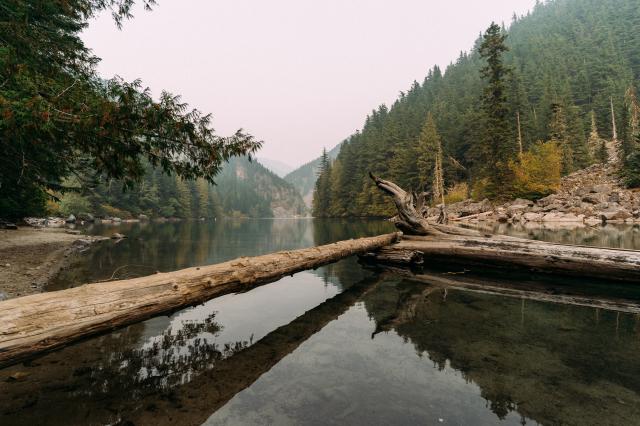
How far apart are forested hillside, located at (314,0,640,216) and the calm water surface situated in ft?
134

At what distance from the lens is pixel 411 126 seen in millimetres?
73938

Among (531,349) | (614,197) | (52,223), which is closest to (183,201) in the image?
(52,223)

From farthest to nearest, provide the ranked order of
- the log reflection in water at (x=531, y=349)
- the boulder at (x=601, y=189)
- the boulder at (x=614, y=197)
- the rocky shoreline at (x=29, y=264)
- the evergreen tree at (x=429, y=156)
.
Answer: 1. the evergreen tree at (x=429, y=156)
2. the boulder at (x=601, y=189)
3. the boulder at (x=614, y=197)
4. the rocky shoreline at (x=29, y=264)
5. the log reflection in water at (x=531, y=349)

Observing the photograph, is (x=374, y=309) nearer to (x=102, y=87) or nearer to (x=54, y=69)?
(x=102, y=87)

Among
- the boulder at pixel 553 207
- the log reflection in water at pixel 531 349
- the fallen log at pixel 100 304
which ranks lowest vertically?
the log reflection in water at pixel 531 349

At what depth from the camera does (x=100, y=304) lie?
3.19 m

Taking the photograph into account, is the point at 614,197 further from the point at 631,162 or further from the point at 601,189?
the point at 631,162

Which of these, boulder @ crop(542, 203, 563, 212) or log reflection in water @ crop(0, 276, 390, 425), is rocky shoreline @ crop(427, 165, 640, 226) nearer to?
boulder @ crop(542, 203, 563, 212)

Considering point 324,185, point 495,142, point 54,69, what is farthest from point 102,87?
point 324,185

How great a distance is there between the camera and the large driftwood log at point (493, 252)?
736 cm

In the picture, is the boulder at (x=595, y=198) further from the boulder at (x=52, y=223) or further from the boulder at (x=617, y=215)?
the boulder at (x=52, y=223)

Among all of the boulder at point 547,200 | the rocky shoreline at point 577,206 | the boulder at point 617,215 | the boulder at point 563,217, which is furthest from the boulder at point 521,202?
the boulder at point 617,215

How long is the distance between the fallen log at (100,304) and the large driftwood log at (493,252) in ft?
23.4

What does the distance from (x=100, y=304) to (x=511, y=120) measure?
209ft
